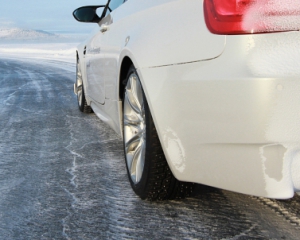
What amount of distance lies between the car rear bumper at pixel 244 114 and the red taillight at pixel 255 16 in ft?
0.11

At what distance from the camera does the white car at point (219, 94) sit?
6.08 feet

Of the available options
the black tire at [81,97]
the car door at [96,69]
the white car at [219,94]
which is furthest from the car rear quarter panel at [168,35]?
the black tire at [81,97]

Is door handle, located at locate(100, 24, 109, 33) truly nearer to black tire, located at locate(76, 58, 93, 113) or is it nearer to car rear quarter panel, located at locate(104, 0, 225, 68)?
car rear quarter panel, located at locate(104, 0, 225, 68)

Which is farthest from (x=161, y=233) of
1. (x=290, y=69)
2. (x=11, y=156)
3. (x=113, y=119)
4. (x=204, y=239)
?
(x=11, y=156)

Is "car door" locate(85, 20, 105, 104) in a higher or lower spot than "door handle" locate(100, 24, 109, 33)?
lower

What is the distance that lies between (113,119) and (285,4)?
199cm

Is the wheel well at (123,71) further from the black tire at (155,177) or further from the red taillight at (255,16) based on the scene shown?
the red taillight at (255,16)

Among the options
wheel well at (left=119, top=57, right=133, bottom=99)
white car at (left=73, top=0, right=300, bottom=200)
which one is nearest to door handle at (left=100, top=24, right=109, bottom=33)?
wheel well at (left=119, top=57, right=133, bottom=99)

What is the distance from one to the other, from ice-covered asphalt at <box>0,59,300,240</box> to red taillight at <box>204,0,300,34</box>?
976 mm

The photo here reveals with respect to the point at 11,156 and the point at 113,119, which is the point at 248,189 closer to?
the point at 113,119

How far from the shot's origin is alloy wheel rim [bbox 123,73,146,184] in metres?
2.81

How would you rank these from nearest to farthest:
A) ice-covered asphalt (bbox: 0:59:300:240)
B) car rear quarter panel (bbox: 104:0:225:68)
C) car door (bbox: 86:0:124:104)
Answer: car rear quarter panel (bbox: 104:0:225:68) < ice-covered asphalt (bbox: 0:59:300:240) < car door (bbox: 86:0:124:104)

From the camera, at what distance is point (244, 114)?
→ 1.91 m

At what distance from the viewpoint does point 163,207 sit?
2.71 metres
